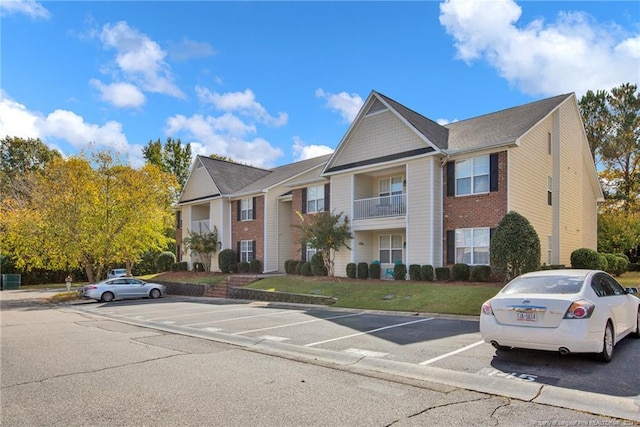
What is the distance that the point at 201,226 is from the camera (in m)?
34.8

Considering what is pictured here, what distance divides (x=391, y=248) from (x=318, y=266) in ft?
13.4

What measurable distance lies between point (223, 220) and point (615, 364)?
28.6 m

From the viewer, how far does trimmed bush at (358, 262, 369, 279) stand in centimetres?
2173

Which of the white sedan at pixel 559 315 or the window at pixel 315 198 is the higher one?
the window at pixel 315 198

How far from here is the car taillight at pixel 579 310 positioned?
256 inches

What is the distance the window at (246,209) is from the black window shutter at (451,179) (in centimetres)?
1576

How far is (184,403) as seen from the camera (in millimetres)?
5355

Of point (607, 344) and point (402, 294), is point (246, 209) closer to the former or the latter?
point (402, 294)

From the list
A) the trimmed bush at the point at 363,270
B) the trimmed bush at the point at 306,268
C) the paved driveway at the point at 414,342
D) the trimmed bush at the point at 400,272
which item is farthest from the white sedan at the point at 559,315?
the trimmed bush at the point at 306,268

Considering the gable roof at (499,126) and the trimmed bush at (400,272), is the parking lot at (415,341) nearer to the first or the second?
the trimmed bush at (400,272)

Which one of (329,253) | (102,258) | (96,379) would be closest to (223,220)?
(102,258)

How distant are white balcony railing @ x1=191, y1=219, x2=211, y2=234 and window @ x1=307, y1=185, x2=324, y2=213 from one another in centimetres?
1081

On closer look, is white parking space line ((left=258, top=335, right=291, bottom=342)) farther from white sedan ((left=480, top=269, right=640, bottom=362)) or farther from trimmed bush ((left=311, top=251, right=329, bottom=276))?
trimmed bush ((left=311, top=251, right=329, bottom=276))

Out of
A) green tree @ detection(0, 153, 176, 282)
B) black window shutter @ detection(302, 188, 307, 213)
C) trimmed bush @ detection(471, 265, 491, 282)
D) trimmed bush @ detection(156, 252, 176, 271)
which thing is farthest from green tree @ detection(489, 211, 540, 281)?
trimmed bush @ detection(156, 252, 176, 271)
